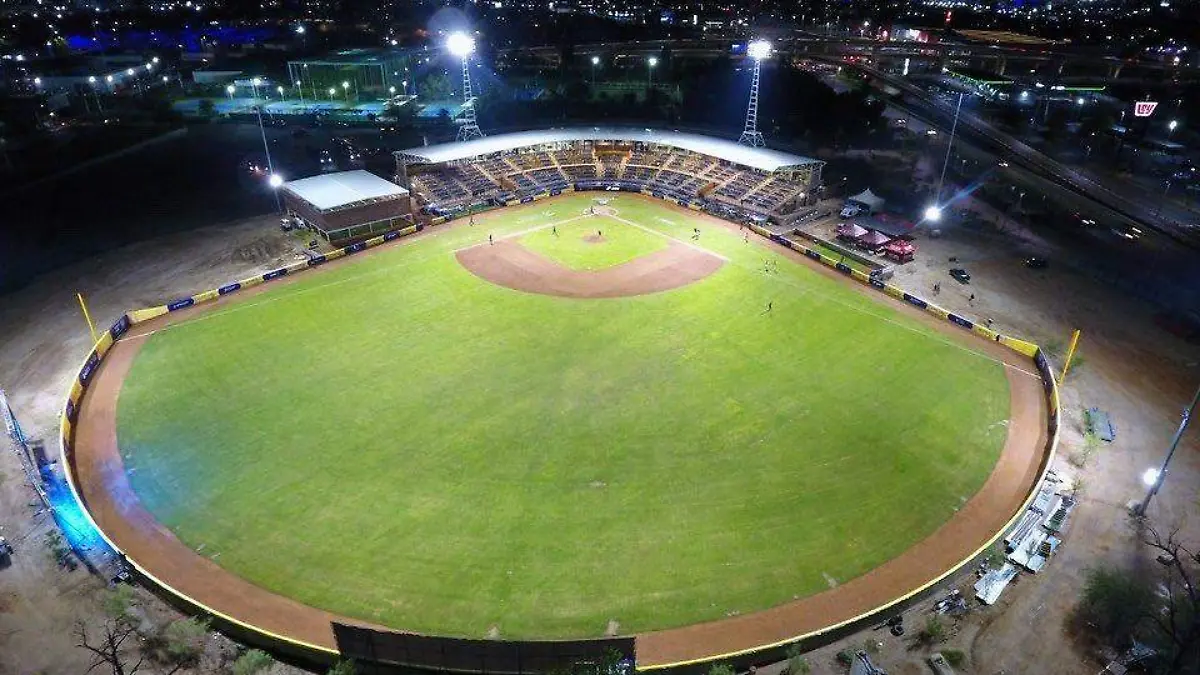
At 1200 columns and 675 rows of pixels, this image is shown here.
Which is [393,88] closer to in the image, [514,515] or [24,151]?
[24,151]

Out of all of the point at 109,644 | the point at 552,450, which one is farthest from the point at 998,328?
the point at 109,644

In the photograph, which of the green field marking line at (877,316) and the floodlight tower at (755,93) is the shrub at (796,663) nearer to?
the green field marking line at (877,316)

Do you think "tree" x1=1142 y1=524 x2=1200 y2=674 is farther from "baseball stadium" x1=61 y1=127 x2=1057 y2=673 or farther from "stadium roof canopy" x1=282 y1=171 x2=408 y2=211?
"stadium roof canopy" x1=282 y1=171 x2=408 y2=211

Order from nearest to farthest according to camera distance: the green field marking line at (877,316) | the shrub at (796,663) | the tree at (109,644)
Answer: the shrub at (796,663) → the tree at (109,644) → the green field marking line at (877,316)

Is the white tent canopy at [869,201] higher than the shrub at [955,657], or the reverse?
the white tent canopy at [869,201]

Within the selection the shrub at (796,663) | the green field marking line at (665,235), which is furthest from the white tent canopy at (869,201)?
the shrub at (796,663)

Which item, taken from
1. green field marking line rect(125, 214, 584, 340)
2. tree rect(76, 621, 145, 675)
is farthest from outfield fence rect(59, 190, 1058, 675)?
green field marking line rect(125, 214, 584, 340)

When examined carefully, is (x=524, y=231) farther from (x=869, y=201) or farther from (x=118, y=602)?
(x=118, y=602)

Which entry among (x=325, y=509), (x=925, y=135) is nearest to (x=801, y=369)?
(x=325, y=509)
